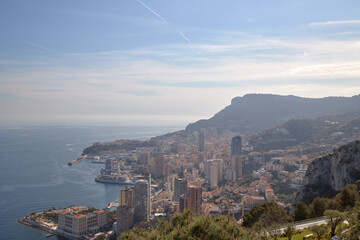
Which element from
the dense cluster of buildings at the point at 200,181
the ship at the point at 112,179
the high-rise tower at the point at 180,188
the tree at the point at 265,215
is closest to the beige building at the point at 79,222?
the dense cluster of buildings at the point at 200,181

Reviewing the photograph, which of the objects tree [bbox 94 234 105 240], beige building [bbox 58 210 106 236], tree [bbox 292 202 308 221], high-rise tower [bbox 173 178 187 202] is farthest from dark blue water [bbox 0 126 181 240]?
tree [bbox 292 202 308 221]

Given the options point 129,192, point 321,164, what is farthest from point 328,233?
point 129,192

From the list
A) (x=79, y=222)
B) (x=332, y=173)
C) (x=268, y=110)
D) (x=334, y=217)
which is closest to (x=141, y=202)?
(x=79, y=222)

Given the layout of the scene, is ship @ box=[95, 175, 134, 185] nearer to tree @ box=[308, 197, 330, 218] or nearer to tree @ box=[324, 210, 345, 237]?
tree @ box=[308, 197, 330, 218]

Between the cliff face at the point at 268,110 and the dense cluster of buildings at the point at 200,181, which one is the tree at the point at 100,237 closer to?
the dense cluster of buildings at the point at 200,181

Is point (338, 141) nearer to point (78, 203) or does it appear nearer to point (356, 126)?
point (356, 126)
